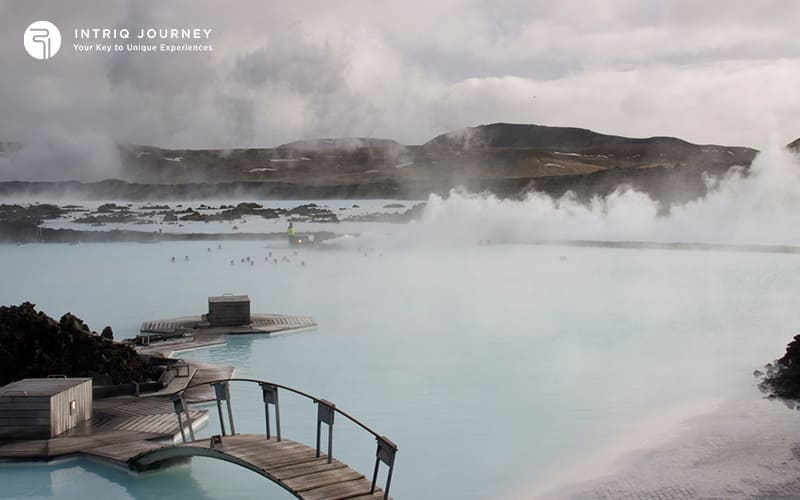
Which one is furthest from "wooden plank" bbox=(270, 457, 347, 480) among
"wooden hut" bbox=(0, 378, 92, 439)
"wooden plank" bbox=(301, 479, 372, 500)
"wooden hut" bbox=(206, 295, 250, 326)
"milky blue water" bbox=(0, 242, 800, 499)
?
"wooden hut" bbox=(206, 295, 250, 326)

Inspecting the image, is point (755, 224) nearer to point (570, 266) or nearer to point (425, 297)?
point (570, 266)

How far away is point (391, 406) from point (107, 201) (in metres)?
59.8

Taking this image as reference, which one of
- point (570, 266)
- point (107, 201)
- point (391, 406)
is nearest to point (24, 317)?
point (391, 406)

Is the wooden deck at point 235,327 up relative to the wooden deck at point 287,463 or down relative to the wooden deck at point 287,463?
down

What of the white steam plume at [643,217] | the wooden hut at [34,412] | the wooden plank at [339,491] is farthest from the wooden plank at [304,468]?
the white steam plume at [643,217]

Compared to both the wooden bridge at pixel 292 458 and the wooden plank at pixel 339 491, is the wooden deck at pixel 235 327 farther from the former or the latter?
the wooden plank at pixel 339 491

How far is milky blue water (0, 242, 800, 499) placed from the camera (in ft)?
24.6

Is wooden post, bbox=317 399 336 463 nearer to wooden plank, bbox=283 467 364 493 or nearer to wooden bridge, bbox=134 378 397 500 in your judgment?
wooden bridge, bbox=134 378 397 500

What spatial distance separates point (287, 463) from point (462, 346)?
7860mm

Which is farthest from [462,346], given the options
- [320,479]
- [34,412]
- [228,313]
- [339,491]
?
[339,491]

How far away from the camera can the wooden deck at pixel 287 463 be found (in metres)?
5.42

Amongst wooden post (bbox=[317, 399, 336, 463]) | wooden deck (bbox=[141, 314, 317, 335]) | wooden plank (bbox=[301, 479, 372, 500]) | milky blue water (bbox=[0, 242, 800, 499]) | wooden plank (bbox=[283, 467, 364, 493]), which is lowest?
milky blue water (bbox=[0, 242, 800, 499])

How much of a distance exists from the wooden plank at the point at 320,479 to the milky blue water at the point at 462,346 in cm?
120

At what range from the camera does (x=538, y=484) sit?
7.19 metres
